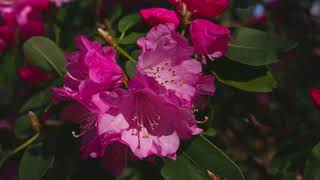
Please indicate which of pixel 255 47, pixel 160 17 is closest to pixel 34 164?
pixel 160 17

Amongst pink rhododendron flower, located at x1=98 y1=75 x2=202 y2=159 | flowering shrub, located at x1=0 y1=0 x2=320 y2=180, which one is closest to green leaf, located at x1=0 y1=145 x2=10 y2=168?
flowering shrub, located at x1=0 y1=0 x2=320 y2=180

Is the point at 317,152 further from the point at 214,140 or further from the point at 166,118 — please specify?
the point at 166,118

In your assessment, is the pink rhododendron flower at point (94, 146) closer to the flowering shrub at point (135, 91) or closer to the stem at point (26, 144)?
the flowering shrub at point (135, 91)

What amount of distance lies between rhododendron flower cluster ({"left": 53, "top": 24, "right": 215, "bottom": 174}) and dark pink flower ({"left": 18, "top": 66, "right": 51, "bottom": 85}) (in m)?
0.40

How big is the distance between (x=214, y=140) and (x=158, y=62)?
10.3 inches

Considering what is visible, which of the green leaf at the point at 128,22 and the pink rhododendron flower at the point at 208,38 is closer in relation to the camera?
the pink rhododendron flower at the point at 208,38

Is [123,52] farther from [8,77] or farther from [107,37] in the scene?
[8,77]

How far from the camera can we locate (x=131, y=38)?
50.3 inches

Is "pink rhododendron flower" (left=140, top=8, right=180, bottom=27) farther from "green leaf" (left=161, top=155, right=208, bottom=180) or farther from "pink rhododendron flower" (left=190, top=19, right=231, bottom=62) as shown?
"green leaf" (left=161, top=155, right=208, bottom=180)

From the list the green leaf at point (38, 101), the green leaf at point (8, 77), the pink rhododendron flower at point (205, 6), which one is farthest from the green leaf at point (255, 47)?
the green leaf at point (8, 77)

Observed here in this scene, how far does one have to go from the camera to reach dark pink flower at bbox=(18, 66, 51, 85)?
1528 mm

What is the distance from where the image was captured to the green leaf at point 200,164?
44.4 inches

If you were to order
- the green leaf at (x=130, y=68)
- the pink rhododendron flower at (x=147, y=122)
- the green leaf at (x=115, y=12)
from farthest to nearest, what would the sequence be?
1. the green leaf at (x=115, y=12)
2. the green leaf at (x=130, y=68)
3. the pink rhododendron flower at (x=147, y=122)

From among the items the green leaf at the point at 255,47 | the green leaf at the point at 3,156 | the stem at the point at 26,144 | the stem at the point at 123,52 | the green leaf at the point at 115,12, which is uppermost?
the stem at the point at 123,52
